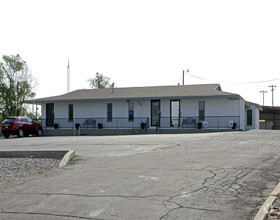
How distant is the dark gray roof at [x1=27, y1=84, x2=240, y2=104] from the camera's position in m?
27.1

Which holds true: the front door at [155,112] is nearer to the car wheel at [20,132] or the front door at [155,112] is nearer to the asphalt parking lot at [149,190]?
the car wheel at [20,132]

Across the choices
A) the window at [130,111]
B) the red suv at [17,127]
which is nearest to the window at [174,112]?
the window at [130,111]

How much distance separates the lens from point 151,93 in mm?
29578

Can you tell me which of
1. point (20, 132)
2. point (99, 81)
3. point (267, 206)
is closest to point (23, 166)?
point (267, 206)

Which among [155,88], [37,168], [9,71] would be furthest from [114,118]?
[9,71]

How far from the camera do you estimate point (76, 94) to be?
33.6 meters

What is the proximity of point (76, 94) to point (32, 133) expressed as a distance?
7.64 metres

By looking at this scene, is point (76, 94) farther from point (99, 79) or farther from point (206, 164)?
point (99, 79)

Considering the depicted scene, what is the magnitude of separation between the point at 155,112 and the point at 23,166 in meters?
18.8

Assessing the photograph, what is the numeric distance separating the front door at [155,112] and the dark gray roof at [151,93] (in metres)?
0.76

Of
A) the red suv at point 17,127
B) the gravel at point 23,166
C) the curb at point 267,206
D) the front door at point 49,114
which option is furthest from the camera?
the front door at point 49,114

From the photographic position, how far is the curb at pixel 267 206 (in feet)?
14.7

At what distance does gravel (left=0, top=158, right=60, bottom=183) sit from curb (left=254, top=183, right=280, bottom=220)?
604 centimetres

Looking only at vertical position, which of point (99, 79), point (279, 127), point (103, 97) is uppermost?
point (99, 79)
